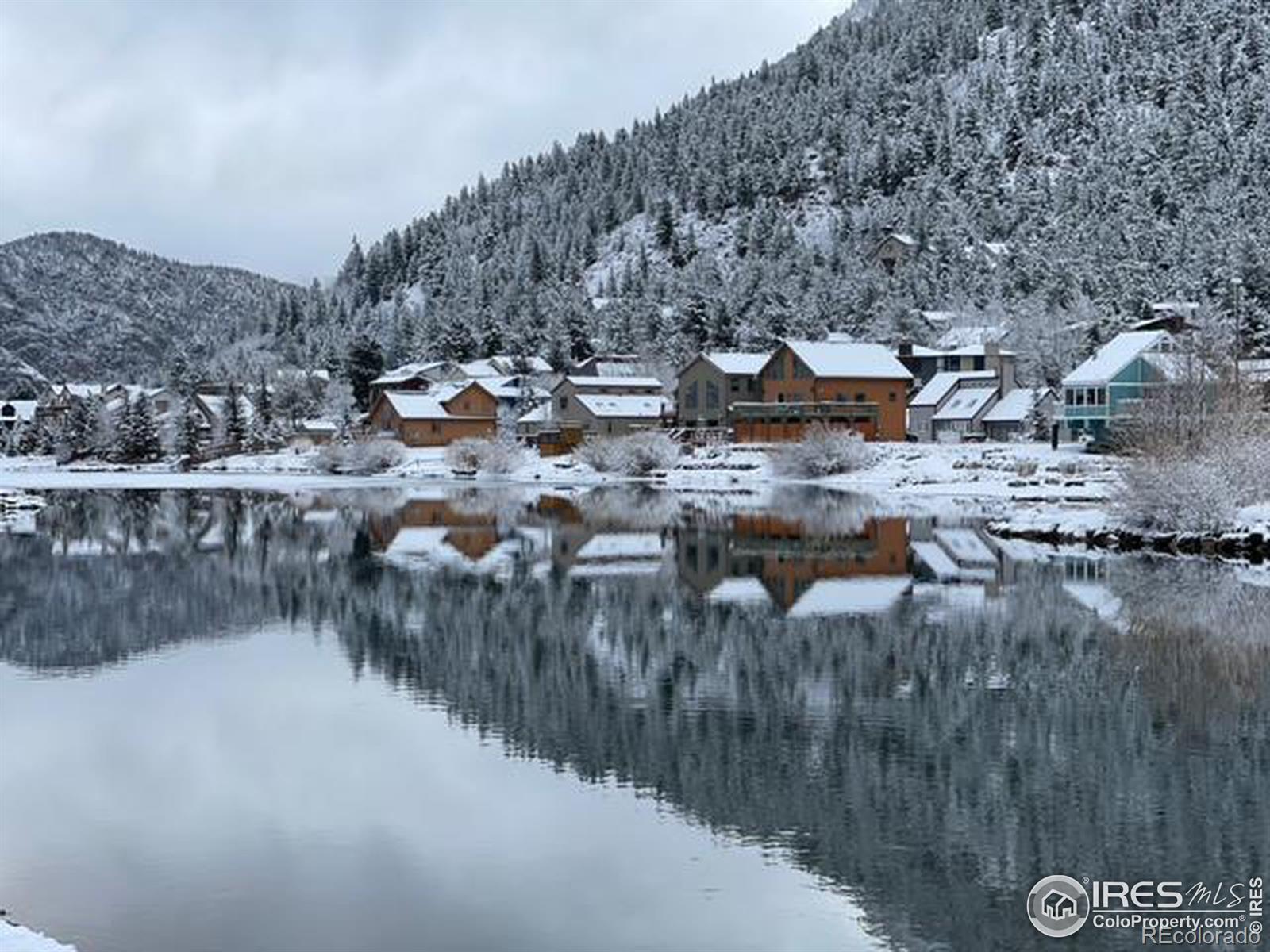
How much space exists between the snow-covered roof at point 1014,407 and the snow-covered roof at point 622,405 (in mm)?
23995

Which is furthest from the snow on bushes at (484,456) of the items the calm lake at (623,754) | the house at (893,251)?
the house at (893,251)

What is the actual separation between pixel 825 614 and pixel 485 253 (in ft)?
531

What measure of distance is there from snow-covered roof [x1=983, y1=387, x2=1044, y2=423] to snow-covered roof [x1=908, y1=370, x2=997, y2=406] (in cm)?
447

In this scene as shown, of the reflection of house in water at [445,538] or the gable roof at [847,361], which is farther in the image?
the gable roof at [847,361]

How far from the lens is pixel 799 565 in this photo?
35.4 m

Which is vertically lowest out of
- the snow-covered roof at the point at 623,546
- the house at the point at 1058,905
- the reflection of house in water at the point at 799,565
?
the house at the point at 1058,905

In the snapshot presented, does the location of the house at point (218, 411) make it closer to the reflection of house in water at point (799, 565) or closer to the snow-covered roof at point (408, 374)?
the snow-covered roof at point (408, 374)

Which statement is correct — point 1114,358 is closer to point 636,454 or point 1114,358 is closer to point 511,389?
point 636,454

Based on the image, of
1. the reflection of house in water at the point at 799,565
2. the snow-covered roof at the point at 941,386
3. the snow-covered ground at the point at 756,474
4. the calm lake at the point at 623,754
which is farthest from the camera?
the snow-covered roof at the point at 941,386

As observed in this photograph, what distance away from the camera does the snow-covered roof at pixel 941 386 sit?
91.0 meters

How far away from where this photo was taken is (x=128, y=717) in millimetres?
19016

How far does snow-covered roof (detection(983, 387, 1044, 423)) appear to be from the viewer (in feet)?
271

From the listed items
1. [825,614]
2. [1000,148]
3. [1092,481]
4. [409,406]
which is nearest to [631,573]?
[825,614]

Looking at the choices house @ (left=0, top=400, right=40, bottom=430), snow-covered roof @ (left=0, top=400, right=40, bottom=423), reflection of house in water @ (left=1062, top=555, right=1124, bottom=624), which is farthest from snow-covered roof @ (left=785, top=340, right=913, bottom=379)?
snow-covered roof @ (left=0, top=400, right=40, bottom=423)
